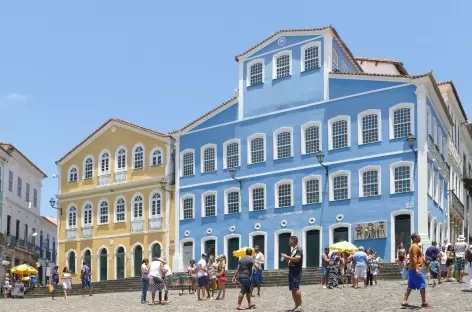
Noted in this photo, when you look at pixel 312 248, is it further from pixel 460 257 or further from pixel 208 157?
pixel 460 257

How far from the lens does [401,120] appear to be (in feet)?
132

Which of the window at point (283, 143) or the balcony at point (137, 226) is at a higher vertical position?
the window at point (283, 143)

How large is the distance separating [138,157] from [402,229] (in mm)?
17216

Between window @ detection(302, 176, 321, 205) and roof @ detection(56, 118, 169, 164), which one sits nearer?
window @ detection(302, 176, 321, 205)

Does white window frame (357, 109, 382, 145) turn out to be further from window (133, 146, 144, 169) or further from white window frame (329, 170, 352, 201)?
window (133, 146, 144, 169)

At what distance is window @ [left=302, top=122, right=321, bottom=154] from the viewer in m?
42.7

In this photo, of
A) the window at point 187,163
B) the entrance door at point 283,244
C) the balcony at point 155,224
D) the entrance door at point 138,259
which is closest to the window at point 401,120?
the entrance door at point 283,244

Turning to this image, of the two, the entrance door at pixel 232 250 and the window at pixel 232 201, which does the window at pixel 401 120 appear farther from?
the entrance door at pixel 232 250

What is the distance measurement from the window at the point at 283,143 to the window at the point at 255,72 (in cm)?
304

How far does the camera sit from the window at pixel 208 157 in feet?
154

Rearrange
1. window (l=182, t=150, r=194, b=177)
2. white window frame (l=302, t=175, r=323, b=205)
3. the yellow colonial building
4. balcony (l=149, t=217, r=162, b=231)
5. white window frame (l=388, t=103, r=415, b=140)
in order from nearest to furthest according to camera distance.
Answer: white window frame (l=388, t=103, r=415, b=140) < white window frame (l=302, t=175, r=323, b=205) < window (l=182, t=150, r=194, b=177) < balcony (l=149, t=217, r=162, b=231) < the yellow colonial building

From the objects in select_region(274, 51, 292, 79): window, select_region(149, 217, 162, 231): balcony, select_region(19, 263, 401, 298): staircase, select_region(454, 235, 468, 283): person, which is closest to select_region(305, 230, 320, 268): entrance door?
select_region(19, 263, 401, 298): staircase

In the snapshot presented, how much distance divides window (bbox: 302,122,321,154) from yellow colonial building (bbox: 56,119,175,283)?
904 centimetres

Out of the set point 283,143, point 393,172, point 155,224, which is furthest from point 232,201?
point 393,172
